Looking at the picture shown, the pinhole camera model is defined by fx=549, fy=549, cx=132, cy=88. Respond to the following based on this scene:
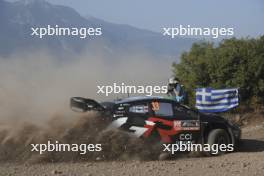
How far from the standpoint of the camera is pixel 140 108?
425 inches

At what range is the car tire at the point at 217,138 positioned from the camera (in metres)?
11.2

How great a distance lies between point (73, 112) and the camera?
10.9m

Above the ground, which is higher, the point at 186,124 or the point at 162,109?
the point at 162,109

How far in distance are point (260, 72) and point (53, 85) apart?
785cm

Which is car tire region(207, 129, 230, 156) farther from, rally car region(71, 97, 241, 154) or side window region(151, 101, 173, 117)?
side window region(151, 101, 173, 117)

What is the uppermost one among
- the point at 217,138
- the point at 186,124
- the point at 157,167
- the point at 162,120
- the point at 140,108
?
the point at 140,108

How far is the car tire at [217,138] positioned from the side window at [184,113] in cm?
49

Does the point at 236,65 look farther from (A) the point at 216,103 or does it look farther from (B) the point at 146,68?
(B) the point at 146,68

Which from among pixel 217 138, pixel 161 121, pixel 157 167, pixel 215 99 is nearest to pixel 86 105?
pixel 161 121

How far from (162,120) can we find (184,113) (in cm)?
61

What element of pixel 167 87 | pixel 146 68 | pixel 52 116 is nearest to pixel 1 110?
pixel 52 116

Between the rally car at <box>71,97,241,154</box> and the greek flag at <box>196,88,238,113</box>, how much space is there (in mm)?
6026

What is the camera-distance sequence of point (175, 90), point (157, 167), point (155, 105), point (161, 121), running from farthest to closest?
point (175, 90), point (155, 105), point (161, 121), point (157, 167)

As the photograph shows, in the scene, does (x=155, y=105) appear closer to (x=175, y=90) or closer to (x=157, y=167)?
(x=157, y=167)
